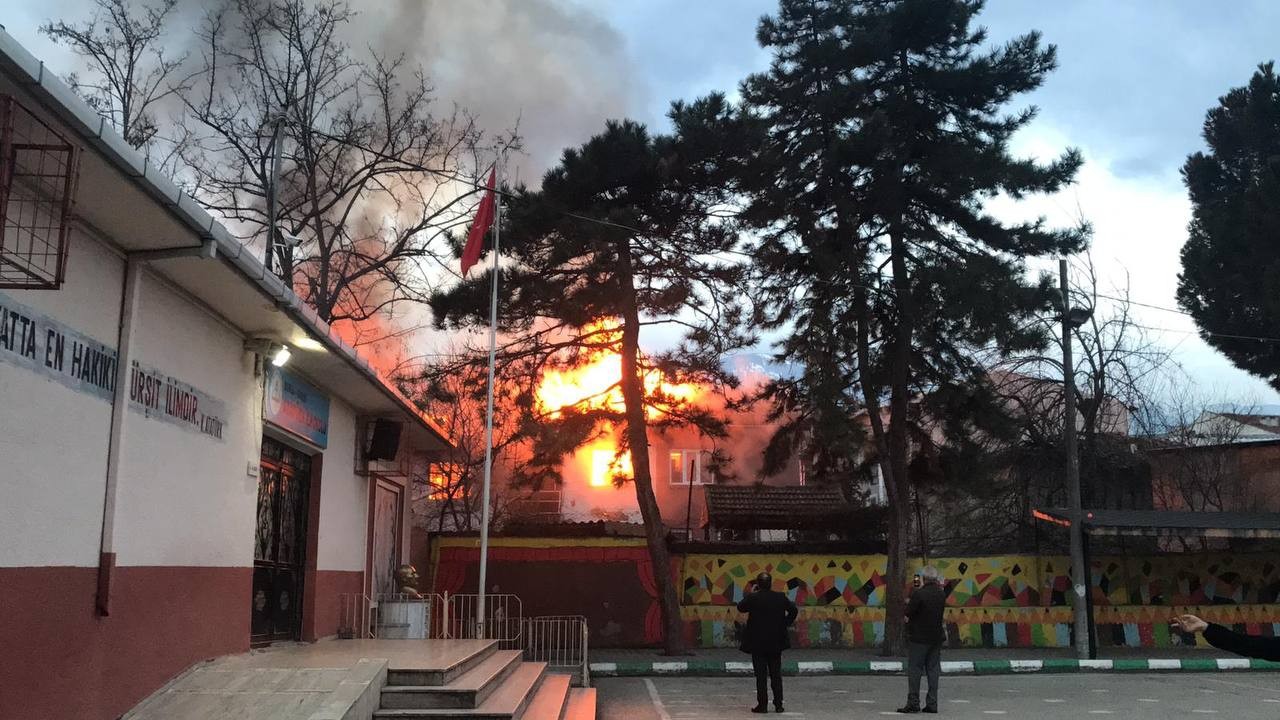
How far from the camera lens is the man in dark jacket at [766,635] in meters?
12.3

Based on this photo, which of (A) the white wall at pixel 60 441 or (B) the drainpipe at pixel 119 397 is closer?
(A) the white wall at pixel 60 441

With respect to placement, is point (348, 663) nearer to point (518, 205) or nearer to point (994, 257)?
point (518, 205)

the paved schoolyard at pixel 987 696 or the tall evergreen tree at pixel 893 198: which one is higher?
the tall evergreen tree at pixel 893 198

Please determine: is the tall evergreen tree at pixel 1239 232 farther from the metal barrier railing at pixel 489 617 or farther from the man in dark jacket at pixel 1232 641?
the man in dark jacket at pixel 1232 641

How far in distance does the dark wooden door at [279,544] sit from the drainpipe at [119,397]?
12.0 ft

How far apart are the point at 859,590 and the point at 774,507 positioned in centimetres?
362

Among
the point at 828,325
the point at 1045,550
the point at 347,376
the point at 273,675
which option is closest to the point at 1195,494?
the point at 1045,550

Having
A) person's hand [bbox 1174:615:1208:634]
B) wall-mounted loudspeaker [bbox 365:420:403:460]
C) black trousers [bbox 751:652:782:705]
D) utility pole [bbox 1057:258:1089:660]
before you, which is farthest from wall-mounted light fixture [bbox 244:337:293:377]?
utility pole [bbox 1057:258:1089:660]

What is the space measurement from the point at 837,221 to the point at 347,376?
11.8 meters

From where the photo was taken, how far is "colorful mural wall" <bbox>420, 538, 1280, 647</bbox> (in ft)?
74.0

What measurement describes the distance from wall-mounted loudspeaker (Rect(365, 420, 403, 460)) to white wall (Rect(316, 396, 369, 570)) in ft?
1.11

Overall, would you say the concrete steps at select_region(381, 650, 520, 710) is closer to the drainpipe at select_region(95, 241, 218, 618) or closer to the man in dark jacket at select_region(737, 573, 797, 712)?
the drainpipe at select_region(95, 241, 218, 618)

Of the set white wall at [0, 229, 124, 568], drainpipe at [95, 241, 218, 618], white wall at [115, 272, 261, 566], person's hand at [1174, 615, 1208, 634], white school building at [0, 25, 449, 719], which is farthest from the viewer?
white wall at [115, 272, 261, 566]

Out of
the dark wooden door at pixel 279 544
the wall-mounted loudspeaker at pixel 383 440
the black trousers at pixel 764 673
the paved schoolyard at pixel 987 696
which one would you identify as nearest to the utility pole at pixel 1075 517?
the paved schoolyard at pixel 987 696
